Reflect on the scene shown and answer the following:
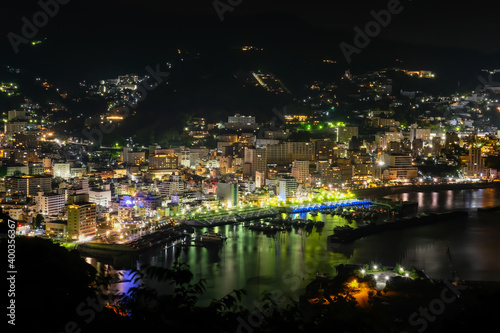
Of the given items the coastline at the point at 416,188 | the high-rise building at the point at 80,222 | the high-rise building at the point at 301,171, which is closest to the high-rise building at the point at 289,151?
the high-rise building at the point at 301,171

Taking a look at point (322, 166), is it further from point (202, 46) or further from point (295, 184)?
point (202, 46)

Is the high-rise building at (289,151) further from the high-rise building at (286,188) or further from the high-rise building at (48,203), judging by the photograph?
the high-rise building at (48,203)

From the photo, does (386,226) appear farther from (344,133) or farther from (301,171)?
(344,133)

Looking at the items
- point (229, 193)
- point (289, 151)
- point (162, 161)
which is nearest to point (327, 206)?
point (229, 193)

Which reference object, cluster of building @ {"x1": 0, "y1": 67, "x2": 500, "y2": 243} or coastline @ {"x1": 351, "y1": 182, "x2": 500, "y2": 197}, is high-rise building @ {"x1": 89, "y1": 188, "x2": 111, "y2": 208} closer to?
cluster of building @ {"x1": 0, "y1": 67, "x2": 500, "y2": 243}

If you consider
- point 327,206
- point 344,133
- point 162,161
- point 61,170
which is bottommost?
point 327,206

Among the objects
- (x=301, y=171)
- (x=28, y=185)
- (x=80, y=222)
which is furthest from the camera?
(x=301, y=171)

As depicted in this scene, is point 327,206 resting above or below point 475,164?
below

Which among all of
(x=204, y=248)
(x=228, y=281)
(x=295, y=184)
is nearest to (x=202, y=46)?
(x=295, y=184)

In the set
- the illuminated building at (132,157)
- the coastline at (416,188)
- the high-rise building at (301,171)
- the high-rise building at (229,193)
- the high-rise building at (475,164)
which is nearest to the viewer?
the high-rise building at (229,193)
